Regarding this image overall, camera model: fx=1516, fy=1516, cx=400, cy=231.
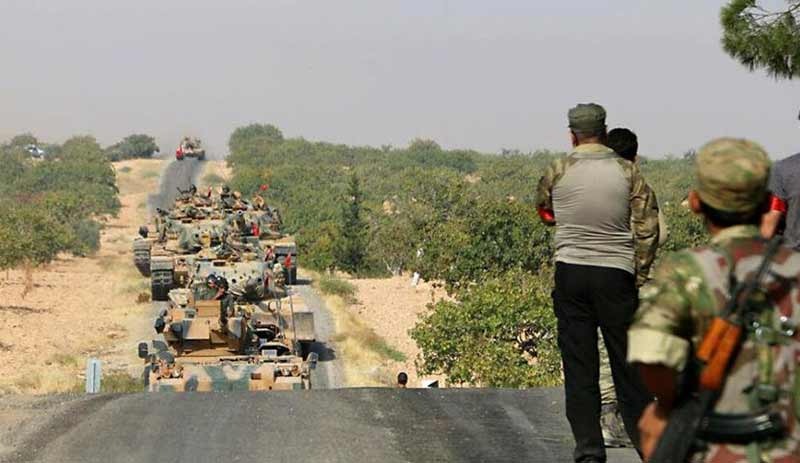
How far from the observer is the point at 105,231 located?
76938 millimetres

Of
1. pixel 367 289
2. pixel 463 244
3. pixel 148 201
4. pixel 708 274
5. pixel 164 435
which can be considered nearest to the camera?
pixel 708 274

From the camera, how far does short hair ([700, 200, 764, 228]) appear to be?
4184mm

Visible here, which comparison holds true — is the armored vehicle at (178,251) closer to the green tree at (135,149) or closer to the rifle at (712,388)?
the rifle at (712,388)

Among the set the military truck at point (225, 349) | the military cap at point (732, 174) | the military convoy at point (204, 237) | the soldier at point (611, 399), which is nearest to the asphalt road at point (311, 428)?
the soldier at point (611, 399)

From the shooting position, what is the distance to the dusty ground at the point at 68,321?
96.6 feet

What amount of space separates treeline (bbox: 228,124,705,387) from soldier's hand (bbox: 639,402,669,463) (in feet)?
62.5

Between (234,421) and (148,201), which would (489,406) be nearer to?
(234,421)

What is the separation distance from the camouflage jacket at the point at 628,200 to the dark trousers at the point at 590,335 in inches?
5.3

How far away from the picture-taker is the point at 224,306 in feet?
67.4

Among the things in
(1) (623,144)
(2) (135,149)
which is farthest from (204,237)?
(2) (135,149)

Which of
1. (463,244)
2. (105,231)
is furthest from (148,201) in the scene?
(463,244)

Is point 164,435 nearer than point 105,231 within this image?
Yes

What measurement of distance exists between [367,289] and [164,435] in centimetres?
3790

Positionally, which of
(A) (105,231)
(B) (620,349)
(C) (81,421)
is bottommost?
(A) (105,231)
